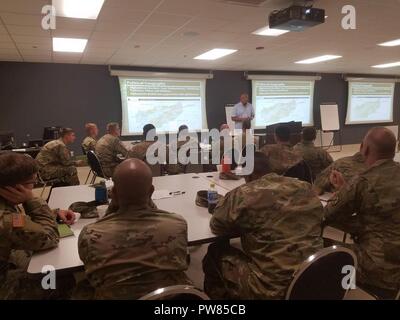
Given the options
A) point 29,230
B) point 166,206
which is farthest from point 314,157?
point 29,230

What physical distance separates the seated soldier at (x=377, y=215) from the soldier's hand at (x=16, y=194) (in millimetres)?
1747

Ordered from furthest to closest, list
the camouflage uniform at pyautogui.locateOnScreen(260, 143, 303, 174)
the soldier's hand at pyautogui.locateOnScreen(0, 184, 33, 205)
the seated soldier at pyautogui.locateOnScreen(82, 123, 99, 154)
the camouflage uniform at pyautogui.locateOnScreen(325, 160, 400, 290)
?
the seated soldier at pyautogui.locateOnScreen(82, 123, 99, 154) < the camouflage uniform at pyautogui.locateOnScreen(260, 143, 303, 174) < the camouflage uniform at pyautogui.locateOnScreen(325, 160, 400, 290) < the soldier's hand at pyautogui.locateOnScreen(0, 184, 33, 205)

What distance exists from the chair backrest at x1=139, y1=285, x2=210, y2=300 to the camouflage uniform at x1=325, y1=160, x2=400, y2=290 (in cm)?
117

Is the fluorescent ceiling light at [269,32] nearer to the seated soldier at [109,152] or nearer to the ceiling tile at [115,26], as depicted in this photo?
the ceiling tile at [115,26]

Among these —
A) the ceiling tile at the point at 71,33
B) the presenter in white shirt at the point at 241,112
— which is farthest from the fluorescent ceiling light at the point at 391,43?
the ceiling tile at the point at 71,33

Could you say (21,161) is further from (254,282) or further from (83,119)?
(83,119)

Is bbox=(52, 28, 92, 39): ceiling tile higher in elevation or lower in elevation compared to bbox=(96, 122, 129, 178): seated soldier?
higher

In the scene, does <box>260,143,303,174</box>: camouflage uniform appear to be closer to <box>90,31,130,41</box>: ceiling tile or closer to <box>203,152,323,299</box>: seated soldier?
<box>203,152,323,299</box>: seated soldier

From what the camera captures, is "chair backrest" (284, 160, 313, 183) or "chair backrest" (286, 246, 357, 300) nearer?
"chair backrest" (286, 246, 357, 300)

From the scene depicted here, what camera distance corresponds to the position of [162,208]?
222 cm

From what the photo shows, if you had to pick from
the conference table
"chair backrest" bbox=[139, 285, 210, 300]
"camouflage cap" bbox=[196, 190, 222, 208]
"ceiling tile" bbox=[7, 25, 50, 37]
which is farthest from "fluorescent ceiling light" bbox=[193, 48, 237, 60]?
"chair backrest" bbox=[139, 285, 210, 300]

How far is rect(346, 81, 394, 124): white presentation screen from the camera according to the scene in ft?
35.8
